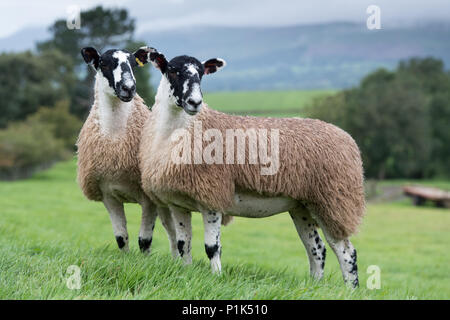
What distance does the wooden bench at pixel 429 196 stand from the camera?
1469 inches

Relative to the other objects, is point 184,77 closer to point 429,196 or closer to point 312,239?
point 312,239

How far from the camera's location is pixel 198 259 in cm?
820

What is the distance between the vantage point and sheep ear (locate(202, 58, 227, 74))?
694cm

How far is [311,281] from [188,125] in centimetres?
266

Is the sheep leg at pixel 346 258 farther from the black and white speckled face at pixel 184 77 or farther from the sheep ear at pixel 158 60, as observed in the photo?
the sheep ear at pixel 158 60

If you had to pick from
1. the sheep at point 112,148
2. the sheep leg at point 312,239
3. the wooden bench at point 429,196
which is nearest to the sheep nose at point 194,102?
the sheep at point 112,148

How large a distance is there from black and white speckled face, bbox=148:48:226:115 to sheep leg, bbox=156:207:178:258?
1.94 metres

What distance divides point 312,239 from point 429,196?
106 feet

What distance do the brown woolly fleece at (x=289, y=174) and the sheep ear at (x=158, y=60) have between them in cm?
76

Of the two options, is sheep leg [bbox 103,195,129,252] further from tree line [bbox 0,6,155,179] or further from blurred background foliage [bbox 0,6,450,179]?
tree line [bbox 0,6,155,179]

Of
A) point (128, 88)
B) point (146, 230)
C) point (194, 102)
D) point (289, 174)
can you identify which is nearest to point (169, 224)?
point (146, 230)
